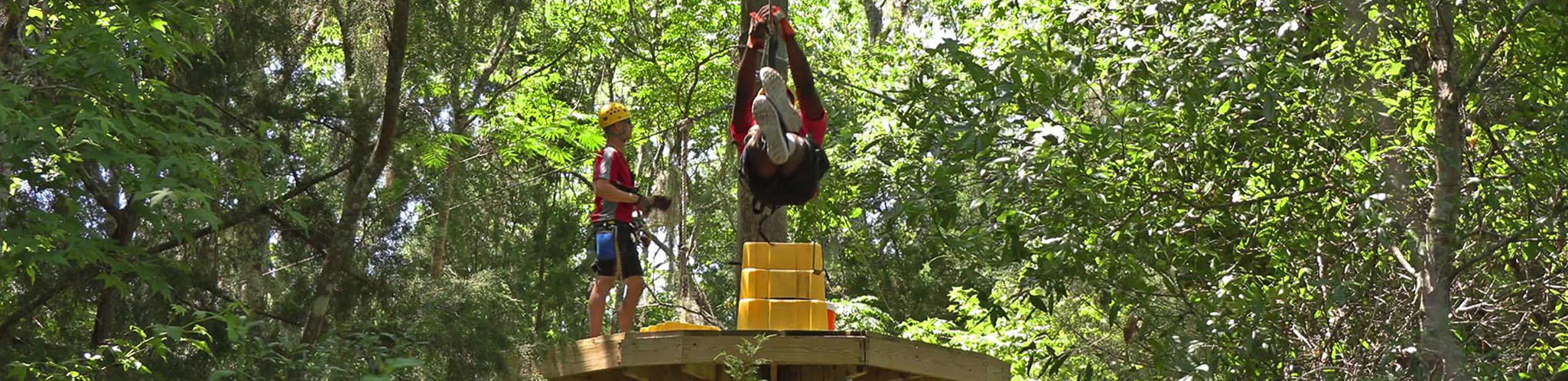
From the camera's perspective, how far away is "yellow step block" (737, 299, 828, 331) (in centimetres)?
612

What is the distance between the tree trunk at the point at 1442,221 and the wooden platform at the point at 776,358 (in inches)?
69.2

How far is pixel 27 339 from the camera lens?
852 centimetres

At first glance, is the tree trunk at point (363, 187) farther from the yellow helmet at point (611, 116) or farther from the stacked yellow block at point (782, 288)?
the stacked yellow block at point (782, 288)

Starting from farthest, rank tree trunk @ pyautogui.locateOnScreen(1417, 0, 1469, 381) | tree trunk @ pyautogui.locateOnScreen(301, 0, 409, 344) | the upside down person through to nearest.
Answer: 1. tree trunk @ pyautogui.locateOnScreen(301, 0, 409, 344)
2. tree trunk @ pyautogui.locateOnScreen(1417, 0, 1469, 381)
3. the upside down person

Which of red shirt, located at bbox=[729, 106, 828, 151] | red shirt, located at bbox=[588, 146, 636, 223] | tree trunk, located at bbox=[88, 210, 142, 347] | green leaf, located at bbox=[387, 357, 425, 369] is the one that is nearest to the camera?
green leaf, located at bbox=[387, 357, 425, 369]

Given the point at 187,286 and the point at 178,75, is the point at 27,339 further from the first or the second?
the point at 178,75

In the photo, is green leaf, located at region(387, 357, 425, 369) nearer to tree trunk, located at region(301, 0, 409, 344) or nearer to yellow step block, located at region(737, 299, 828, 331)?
yellow step block, located at region(737, 299, 828, 331)

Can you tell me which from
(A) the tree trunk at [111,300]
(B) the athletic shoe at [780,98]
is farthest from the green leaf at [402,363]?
(A) the tree trunk at [111,300]

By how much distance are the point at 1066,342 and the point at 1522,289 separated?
20.7 feet

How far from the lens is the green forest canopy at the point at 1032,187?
6328 millimetres

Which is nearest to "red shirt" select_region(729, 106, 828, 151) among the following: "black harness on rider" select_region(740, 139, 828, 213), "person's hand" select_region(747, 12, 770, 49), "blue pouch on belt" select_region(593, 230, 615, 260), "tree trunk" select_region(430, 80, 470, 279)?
"black harness on rider" select_region(740, 139, 828, 213)

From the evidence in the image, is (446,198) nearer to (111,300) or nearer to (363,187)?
(111,300)

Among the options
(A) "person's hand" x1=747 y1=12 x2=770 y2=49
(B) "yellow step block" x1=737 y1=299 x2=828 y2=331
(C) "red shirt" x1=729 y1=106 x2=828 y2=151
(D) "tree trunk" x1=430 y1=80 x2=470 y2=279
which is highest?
(D) "tree trunk" x1=430 y1=80 x2=470 y2=279

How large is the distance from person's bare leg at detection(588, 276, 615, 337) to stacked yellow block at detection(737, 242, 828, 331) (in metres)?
0.78
